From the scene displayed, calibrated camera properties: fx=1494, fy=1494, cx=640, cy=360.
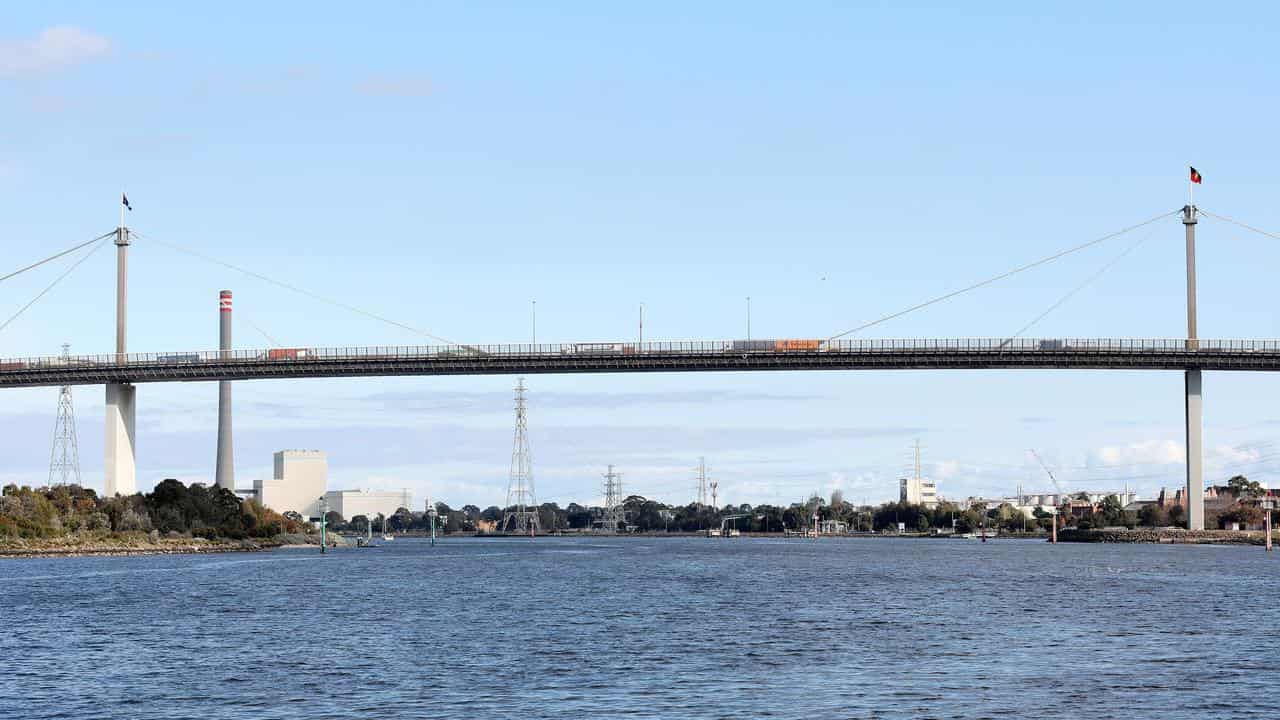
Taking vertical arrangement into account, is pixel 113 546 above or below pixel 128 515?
below

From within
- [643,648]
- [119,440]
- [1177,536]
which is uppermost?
[119,440]

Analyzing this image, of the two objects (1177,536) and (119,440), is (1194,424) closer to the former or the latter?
(1177,536)

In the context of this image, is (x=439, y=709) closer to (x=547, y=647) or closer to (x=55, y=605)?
(x=547, y=647)

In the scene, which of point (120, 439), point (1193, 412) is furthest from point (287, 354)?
point (1193, 412)

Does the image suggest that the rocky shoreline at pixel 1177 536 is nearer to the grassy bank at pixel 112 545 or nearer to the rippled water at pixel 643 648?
the rippled water at pixel 643 648

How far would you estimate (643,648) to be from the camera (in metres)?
41.2

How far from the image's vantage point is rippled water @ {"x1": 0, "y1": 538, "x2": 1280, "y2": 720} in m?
31.6

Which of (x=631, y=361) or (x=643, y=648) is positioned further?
(x=631, y=361)

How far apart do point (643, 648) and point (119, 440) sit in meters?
102

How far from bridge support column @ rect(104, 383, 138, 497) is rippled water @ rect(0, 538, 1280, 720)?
58.7 m

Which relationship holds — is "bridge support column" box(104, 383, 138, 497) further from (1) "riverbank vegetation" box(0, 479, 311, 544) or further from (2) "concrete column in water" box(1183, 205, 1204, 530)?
(2) "concrete column in water" box(1183, 205, 1204, 530)

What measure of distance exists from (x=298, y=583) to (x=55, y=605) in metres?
18.0

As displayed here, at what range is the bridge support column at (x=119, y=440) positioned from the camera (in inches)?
5221

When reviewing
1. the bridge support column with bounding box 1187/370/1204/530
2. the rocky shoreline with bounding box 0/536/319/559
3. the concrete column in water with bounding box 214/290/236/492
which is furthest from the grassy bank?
the bridge support column with bounding box 1187/370/1204/530
